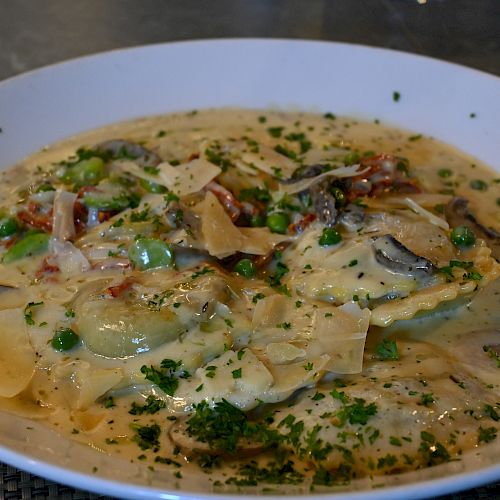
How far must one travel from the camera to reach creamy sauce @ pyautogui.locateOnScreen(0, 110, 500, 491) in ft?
12.5

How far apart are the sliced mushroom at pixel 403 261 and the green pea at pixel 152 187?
80.1 inches

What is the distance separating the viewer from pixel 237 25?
10484mm

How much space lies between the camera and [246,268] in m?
5.17

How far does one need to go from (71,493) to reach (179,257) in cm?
201

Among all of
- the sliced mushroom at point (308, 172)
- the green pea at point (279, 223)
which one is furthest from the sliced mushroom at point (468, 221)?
the green pea at point (279, 223)

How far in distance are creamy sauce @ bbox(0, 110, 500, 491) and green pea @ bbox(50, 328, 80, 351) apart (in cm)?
5

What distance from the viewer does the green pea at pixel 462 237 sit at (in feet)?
17.4

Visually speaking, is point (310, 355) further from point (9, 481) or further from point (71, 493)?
point (9, 481)

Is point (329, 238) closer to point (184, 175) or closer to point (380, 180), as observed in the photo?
point (380, 180)

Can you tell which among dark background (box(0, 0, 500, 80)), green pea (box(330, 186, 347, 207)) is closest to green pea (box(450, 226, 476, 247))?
green pea (box(330, 186, 347, 207))

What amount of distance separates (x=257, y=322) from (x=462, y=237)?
1.82 meters

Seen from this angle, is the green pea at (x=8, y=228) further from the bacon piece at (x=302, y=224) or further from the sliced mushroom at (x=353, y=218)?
the sliced mushroom at (x=353, y=218)

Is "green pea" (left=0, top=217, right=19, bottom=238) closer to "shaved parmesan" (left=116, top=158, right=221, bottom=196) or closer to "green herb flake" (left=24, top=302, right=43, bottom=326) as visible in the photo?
"green herb flake" (left=24, top=302, right=43, bottom=326)

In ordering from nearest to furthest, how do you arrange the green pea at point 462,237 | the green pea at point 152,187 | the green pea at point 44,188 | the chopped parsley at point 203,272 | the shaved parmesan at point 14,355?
the shaved parmesan at point 14,355 < the chopped parsley at point 203,272 < the green pea at point 462,237 < the green pea at point 152,187 < the green pea at point 44,188
